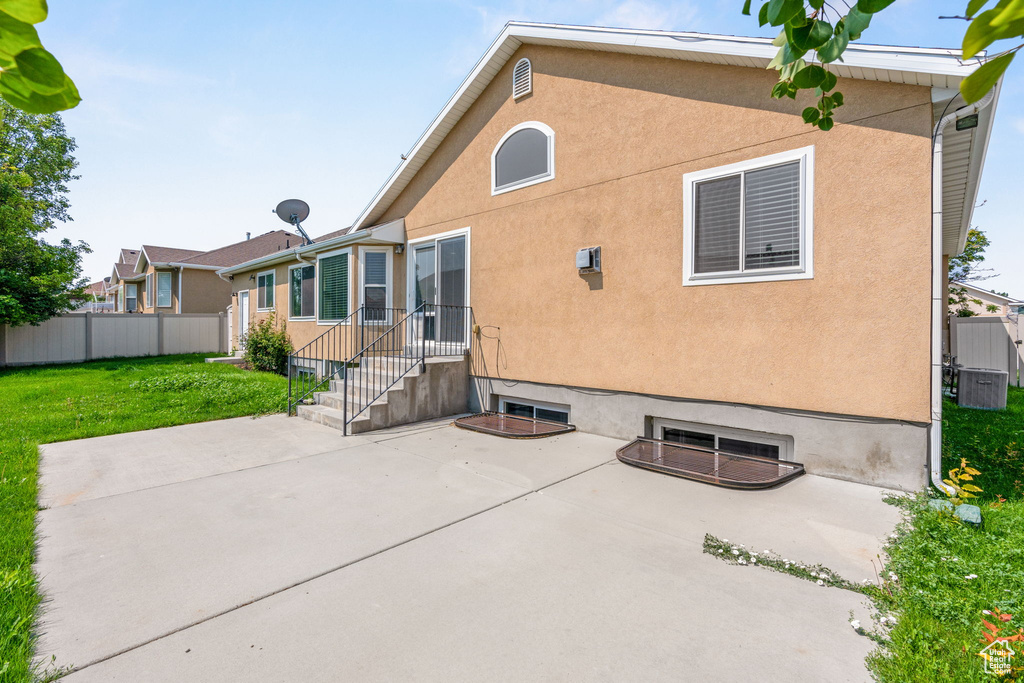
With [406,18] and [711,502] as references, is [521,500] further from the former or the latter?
[406,18]

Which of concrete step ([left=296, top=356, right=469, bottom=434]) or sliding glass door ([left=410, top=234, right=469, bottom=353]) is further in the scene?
sliding glass door ([left=410, top=234, right=469, bottom=353])

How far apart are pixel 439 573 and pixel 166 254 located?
2634 cm

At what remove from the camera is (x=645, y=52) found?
6219mm

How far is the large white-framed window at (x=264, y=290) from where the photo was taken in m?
14.5

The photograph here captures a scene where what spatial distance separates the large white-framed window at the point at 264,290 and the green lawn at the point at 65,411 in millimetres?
2160

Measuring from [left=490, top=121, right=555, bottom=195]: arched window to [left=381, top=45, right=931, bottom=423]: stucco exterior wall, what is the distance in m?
0.15

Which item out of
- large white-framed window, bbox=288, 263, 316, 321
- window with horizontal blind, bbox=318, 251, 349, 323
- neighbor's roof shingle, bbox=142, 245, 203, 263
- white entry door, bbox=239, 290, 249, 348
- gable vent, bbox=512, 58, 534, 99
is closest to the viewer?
gable vent, bbox=512, 58, 534, 99

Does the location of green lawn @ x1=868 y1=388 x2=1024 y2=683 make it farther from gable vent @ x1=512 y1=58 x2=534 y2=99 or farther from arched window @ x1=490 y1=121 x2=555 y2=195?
gable vent @ x1=512 y1=58 x2=534 y2=99

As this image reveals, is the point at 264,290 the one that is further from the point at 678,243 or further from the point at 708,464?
the point at 708,464

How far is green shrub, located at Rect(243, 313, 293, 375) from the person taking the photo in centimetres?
1347

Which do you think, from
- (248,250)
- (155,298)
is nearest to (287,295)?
(248,250)

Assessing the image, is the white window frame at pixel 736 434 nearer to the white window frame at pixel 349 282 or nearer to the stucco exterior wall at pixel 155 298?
the white window frame at pixel 349 282

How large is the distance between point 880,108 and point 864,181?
699mm

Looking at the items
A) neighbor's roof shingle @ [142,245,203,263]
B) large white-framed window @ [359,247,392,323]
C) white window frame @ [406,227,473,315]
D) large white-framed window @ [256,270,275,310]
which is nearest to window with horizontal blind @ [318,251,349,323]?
large white-framed window @ [359,247,392,323]
